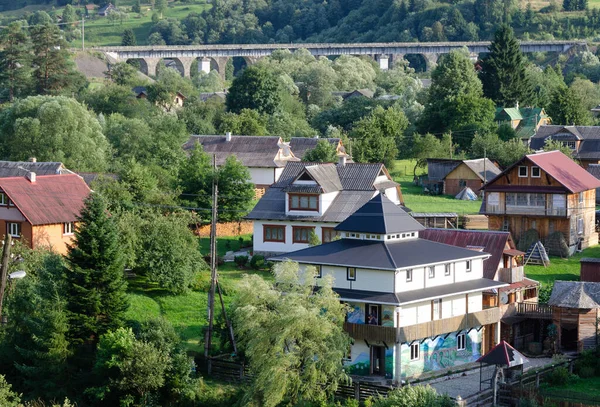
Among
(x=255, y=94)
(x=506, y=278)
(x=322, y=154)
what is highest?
(x=255, y=94)

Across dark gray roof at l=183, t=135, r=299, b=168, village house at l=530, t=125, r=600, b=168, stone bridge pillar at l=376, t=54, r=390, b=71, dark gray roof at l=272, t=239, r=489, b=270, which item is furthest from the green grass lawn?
stone bridge pillar at l=376, t=54, r=390, b=71

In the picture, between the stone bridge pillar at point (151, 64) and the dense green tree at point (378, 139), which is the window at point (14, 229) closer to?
the dense green tree at point (378, 139)

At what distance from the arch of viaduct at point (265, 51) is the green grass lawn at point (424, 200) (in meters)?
95.8

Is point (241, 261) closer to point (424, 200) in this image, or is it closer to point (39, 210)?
point (39, 210)

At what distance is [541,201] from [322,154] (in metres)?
19.3

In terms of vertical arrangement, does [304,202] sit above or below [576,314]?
above

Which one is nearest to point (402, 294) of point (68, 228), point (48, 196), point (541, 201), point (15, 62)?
point (68, 228)

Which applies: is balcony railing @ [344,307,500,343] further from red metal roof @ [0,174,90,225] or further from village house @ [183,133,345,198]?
village house @ [183,133,345,198]

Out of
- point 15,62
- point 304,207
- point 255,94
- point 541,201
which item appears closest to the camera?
point 304,207

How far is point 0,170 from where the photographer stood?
67188mm

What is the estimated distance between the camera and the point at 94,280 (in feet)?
150

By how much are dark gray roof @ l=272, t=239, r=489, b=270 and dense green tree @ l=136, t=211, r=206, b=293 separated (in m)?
7.57

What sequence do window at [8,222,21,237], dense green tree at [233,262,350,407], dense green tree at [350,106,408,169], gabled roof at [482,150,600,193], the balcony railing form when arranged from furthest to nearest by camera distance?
dense green tree at [350,106,408,169], gabled roof at [482,150,600,193], window at [8,222,21,237], the balcony railing, dense green tree at [233,262,350,407]

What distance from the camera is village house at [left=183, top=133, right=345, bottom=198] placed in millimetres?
77688
